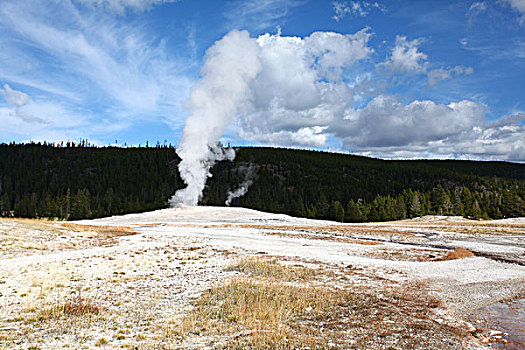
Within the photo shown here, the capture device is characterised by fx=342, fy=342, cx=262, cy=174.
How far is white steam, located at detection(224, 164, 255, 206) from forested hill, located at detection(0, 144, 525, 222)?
1.14m

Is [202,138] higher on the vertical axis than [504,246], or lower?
higher

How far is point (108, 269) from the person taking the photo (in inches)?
787

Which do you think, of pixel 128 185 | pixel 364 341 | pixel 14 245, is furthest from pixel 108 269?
pixel 128 185

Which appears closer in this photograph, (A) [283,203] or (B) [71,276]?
(B) [71,276]

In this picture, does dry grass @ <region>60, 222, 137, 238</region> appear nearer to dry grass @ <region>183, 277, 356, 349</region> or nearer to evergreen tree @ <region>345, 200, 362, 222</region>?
dry grass @ <region>183, 277, 356, 349</region>

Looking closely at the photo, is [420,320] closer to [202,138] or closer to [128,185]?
[202,138]

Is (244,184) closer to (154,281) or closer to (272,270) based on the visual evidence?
(272,270)

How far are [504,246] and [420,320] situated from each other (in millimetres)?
32685

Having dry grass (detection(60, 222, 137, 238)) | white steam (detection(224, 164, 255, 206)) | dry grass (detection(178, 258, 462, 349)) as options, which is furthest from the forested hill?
dry grass (detection(178, 258, 462, 349))

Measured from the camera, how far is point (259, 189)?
15625cm

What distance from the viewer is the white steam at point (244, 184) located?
145m

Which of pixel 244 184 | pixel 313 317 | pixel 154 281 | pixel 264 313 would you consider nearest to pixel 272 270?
pixel 154 281

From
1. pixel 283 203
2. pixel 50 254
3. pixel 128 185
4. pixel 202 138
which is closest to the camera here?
pixel 50 254

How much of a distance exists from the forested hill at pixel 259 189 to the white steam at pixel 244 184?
1.14 m
